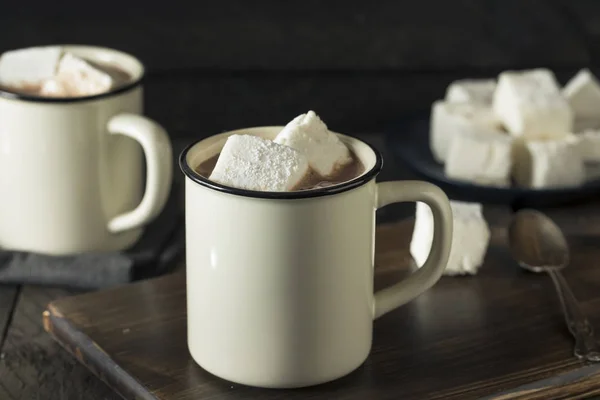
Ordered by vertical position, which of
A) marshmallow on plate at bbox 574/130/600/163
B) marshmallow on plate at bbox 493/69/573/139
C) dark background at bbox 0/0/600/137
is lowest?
dark background at bbox 0/0/600/137

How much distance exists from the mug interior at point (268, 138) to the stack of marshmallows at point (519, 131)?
1.43 feet

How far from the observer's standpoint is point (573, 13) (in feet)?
5.82

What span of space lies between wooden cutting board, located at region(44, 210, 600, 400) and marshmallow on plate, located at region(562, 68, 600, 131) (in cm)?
41

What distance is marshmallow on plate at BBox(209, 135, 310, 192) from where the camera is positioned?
69 cm

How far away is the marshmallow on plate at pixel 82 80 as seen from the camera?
3.27ft

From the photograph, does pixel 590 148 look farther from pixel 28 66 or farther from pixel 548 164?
pixel 28 66

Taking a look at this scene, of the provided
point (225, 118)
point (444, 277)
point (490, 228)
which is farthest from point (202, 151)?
point (225, 118)

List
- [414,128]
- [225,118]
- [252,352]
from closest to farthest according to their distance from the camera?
1. [252,352]
2. [414,128]
3. [225,118]

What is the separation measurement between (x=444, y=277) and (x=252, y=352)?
0.87 ft


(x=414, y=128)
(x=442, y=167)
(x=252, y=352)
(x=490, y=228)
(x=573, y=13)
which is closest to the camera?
(x=252, y=352)

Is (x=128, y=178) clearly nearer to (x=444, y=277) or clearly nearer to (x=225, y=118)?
(x=444, y=277)

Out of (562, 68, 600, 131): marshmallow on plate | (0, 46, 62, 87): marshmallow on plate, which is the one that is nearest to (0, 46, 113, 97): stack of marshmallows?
(0, 46, 62, 87): marshmallow on plate

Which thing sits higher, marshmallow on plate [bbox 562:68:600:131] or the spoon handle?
the spoon handle

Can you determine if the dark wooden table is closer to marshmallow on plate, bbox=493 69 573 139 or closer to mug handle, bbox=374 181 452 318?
mug handle, bbox=374 181 452 318
